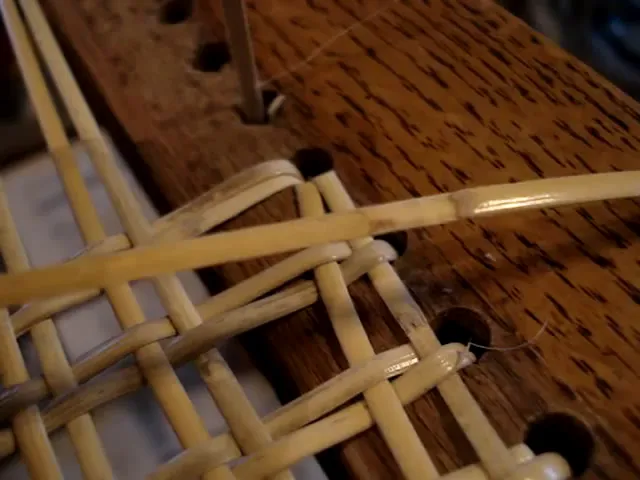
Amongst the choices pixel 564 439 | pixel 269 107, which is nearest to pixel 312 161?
pixel 269 107

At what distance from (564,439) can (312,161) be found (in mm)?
145

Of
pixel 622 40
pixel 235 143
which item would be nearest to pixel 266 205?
pixel 235 143

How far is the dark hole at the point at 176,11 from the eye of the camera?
0.36 meters

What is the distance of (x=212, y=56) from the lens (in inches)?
13.8

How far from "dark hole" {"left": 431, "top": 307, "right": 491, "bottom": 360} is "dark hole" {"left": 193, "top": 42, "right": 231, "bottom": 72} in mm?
161

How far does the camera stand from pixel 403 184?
30 centimetres

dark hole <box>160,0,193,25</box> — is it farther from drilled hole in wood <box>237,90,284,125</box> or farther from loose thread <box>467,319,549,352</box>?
loose thread <box>467,319,549,352</box>

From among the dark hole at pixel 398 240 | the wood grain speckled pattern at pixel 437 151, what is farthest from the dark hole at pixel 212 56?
the dark hole at pixel 398 240

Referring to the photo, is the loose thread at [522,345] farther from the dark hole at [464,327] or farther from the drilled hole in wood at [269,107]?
the drilled hole in wood at [269,107]

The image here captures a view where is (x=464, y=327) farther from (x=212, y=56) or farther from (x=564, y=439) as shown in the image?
(x=212, y=56)

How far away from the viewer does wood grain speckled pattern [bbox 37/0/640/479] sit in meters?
0.25

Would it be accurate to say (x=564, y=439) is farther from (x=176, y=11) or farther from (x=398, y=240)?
(x=176, y=11)

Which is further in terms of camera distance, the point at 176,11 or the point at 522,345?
the point at 176,11

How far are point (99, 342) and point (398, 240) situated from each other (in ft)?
0.38
